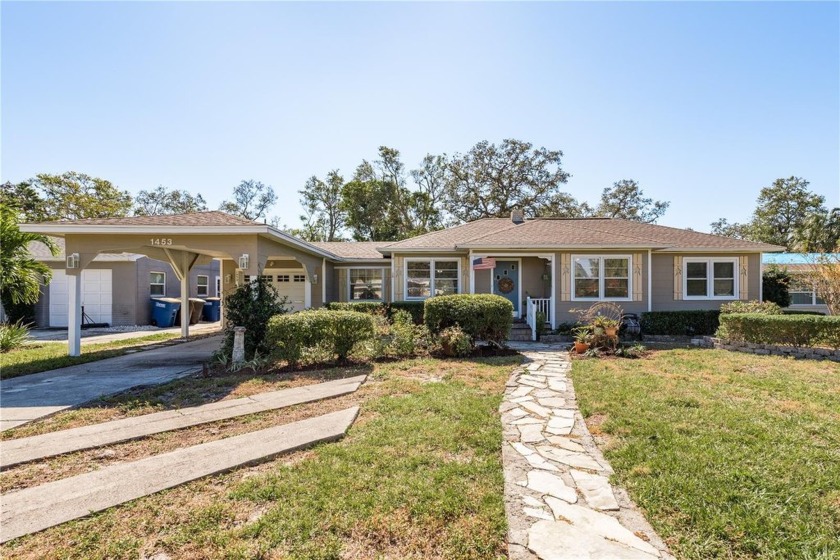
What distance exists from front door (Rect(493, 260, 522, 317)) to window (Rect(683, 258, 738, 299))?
5.52 m

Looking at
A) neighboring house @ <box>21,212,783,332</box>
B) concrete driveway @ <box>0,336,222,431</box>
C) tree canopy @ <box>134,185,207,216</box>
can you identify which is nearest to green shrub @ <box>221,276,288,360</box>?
concrete driveway @ <box>0,336,222,431</box>

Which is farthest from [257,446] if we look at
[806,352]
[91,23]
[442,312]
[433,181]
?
[433,181]

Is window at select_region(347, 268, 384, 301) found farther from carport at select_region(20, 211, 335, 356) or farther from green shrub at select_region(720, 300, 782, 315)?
green shrub at select_region(720, 300, 782, 315)

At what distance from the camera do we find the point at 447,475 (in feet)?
10.2

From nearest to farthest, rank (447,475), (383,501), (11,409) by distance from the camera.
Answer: (383,501) < (447,475) < (11,409)

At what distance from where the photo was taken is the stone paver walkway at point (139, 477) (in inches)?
103

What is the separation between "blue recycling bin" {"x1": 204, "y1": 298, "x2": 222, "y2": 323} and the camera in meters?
18.8

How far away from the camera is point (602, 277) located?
40.5 ft

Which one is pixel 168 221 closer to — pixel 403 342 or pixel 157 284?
pixel 403 342

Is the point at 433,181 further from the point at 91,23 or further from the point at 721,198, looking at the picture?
the point at 91,23

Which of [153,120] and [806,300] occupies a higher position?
[153,120]

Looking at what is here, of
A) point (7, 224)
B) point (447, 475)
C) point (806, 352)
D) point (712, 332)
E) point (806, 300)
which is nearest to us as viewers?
point (447, 475)

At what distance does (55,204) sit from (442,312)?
3103 cm

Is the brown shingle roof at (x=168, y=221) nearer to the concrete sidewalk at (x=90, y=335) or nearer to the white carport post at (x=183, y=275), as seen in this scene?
the white carport post at (x=183, y=275)
